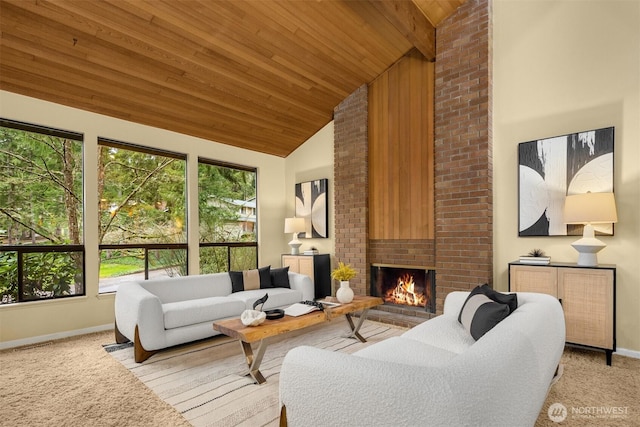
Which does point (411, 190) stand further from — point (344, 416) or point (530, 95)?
point (344, 416)

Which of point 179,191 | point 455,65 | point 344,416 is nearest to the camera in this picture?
point 344,416

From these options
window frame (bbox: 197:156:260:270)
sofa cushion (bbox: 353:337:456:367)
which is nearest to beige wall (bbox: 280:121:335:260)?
window frame (bbox: 197:156:260:270)

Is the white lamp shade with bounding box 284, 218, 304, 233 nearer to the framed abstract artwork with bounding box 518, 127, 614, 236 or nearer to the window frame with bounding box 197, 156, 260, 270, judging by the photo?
the window frame with bounding box 197, 156, 260, 270

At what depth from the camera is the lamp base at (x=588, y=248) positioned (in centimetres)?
315

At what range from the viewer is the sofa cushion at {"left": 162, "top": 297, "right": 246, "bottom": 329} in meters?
3.28

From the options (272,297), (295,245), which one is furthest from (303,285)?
(295,245)

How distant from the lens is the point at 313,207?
230 inches

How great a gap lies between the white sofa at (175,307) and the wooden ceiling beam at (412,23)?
10.8ft

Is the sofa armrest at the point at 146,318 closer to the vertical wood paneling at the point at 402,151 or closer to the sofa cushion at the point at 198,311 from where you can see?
the sofa cushion at the point at 198,311

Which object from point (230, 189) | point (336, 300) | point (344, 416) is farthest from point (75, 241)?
point (344, 416)

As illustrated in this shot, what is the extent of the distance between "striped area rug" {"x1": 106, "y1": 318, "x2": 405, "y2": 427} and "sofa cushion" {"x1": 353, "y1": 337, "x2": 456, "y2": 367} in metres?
0.75

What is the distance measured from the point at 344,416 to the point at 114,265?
3.99 m

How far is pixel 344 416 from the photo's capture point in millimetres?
1369

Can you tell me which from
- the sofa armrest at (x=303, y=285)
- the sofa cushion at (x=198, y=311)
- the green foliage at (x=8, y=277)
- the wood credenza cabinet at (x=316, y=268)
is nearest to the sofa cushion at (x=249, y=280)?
the sofa armrest at (x=303, y=285)
